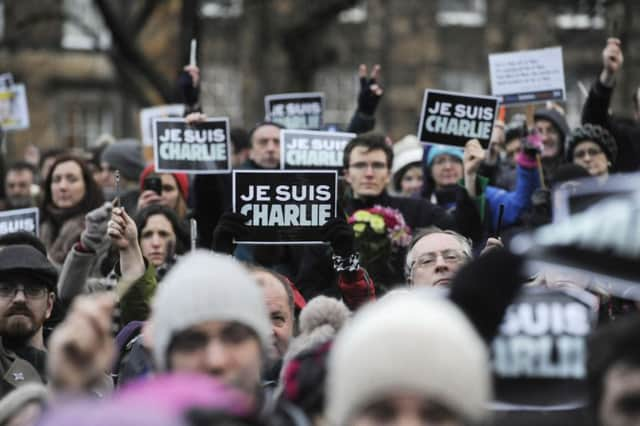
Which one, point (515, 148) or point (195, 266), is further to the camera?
point (515, 148)

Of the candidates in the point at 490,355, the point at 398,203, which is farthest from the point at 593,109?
the point at 490,355

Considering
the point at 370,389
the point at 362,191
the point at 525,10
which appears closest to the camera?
the point at 370,389

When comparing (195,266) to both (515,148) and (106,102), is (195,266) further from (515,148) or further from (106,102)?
(106,102)

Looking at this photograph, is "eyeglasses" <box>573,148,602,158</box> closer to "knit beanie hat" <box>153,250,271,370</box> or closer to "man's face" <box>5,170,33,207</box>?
"man's face" <box>5,170,33,207</box>

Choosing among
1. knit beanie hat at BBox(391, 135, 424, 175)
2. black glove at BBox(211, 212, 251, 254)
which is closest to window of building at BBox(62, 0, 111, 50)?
knit beanie hat at BBox(391, 135, 424, 175)

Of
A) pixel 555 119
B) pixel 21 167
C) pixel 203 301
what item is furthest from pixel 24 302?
pixel 21 167

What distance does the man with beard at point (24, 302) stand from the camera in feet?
27.5

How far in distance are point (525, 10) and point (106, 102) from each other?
10404 millimetres

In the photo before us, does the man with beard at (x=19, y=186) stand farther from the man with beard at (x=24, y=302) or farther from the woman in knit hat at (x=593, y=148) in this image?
the man with beard at (x=24, y=302)

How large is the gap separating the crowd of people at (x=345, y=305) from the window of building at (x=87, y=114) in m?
29.5

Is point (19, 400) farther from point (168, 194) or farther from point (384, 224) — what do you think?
point (168, 194)

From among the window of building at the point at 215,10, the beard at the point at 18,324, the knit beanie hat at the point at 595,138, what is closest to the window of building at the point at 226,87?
the window of building at the point at 215,10

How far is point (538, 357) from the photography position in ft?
19.6

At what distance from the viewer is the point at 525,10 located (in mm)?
38750
